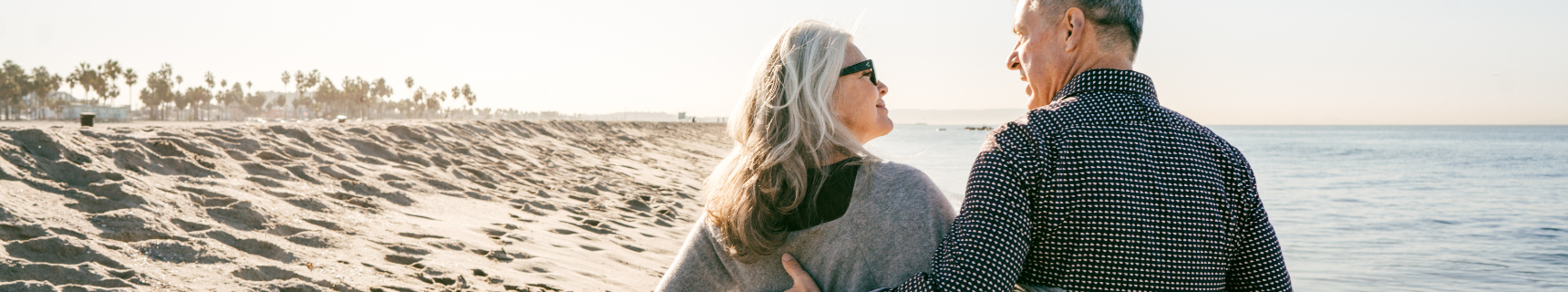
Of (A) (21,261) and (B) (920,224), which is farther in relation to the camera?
(A) (21,261)

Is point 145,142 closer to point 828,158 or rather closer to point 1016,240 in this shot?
point 828,158

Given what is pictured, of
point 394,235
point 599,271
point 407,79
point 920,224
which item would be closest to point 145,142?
point 394,235

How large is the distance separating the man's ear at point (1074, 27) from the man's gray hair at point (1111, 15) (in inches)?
0.4

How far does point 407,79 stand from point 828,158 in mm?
85596

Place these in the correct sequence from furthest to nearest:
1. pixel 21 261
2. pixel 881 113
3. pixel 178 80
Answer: pixel 178 80 → pixel 21 261 → pixel 881 113

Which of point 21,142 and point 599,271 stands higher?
point 21,142

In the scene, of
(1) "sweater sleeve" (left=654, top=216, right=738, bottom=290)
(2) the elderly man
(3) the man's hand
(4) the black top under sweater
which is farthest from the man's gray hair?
(1) "sweater sleeve" (left=654, top=216, right=738, bottom=290)

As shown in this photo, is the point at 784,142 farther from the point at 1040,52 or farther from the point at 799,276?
the point at 1040,52

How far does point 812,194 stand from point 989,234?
17.4 inches

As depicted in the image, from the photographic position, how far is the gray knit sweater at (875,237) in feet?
5.06

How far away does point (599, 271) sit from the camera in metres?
4.86

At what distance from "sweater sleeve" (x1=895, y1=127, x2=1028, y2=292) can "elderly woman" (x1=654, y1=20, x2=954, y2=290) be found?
0.66 ft

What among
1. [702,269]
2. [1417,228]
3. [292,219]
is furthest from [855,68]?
[1417,228]

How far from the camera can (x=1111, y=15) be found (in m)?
1.54
